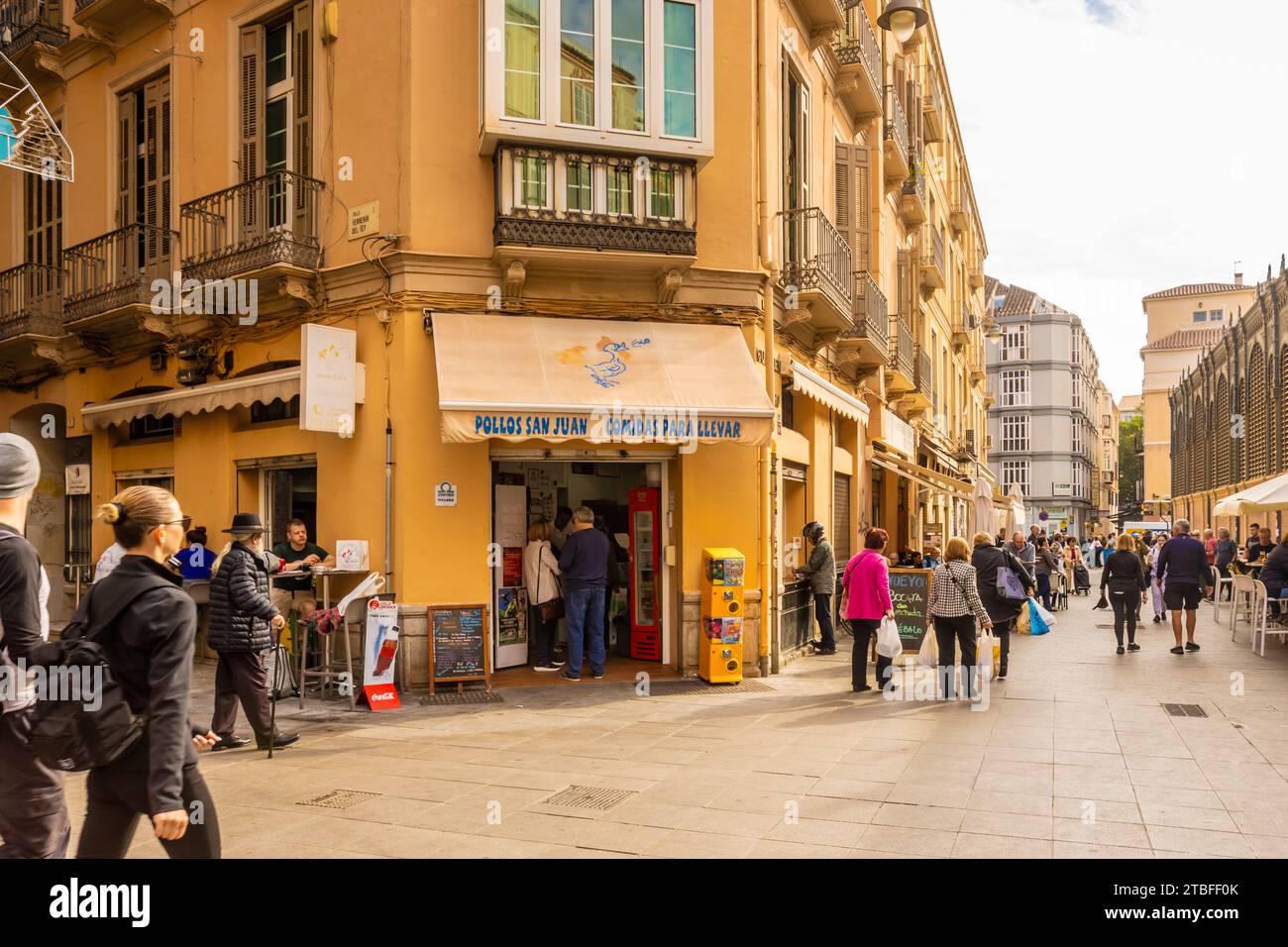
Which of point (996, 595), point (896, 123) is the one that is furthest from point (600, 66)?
point (896, 123)

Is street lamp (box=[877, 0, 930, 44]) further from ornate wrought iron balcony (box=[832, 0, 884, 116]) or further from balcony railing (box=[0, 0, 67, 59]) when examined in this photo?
balcony railing (box=[0, 0, 67, 59])

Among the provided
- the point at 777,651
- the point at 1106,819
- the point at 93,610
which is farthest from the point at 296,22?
the point at 1106,819

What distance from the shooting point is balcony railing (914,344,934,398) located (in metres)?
23.6

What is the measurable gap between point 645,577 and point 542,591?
1305 mm

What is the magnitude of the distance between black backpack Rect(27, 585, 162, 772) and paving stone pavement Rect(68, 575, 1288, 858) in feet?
7.74

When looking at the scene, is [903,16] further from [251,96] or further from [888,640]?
[251,96]

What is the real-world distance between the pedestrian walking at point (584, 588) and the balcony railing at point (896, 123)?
Answer: 1242cm

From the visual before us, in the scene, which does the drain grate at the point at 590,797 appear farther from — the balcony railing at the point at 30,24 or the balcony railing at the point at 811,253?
the balcony railing at the point at 30,24

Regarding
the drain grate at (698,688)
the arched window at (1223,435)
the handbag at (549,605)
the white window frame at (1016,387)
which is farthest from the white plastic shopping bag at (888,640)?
the white window frame at (1016,387)

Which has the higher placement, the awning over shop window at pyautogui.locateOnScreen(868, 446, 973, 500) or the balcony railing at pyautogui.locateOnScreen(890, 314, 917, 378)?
the balcony railing at pyautogui.locateOnScreen(890, 314, 917, 378)

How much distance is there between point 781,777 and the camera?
7352 mm

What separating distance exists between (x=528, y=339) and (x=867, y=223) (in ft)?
30.4

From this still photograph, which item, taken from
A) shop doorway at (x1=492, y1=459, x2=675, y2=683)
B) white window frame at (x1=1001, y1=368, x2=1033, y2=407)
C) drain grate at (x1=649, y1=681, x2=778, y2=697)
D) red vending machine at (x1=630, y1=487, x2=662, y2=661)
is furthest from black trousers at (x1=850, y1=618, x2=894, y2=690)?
white window frame at (x1=1001, y1=368, x2=1033, y2=407)

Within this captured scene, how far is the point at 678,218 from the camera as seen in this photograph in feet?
38.1
